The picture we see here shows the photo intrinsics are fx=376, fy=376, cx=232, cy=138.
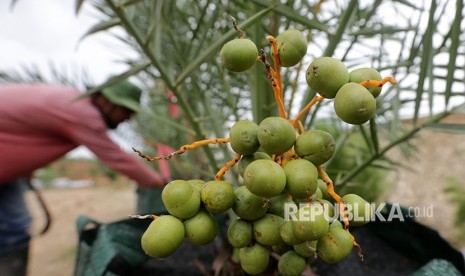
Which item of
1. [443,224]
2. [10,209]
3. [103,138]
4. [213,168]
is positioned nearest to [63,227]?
[10,209]

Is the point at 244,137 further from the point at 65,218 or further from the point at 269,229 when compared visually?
the point at 65,218

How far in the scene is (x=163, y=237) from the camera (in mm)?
296

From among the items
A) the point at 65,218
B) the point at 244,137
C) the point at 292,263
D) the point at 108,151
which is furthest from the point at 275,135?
the point at 65,218

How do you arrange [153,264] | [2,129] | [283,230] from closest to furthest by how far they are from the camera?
[283,230]
[153,264]
[2,129]

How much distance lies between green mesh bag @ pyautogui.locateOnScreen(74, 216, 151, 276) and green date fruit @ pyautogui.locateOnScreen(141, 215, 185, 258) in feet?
0.79

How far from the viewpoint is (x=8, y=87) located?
3.44 feet

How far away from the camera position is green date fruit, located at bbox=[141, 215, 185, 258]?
0.97 feet

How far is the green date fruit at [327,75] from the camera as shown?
0.90 feet

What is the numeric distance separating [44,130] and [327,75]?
969 millimetres

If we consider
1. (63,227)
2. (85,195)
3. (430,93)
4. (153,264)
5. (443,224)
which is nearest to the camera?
(430,93)

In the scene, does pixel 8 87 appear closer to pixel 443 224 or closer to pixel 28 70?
pixel 28 70

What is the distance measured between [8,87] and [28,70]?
0.14m

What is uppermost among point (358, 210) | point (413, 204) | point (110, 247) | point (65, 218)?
point (358, 210)

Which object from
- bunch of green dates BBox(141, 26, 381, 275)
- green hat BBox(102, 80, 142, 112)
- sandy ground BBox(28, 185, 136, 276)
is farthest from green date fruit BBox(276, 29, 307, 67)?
sandy ground BBox(28, 185, 136, 276)
